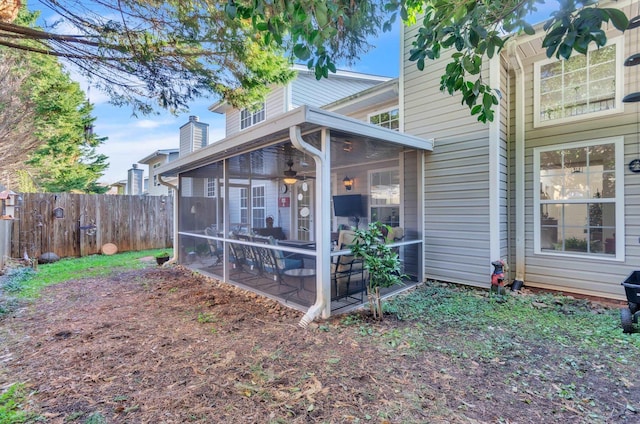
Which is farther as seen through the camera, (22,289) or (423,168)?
(423,168)

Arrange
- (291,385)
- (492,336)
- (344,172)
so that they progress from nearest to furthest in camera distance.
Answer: (291,385), (492,336), (344,172)

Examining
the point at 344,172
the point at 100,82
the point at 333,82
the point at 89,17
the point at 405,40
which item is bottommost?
the point at 344,172

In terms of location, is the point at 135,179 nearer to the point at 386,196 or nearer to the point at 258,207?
the point at 258,207

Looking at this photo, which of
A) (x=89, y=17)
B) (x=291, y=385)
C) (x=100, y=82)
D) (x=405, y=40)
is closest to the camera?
(x=291, y=385)

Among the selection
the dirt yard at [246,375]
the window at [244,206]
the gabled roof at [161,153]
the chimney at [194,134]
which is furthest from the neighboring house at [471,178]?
the gabled roof at [161,153]

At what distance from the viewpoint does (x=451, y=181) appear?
539cm

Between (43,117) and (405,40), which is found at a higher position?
(405,40)

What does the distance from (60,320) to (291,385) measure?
343 centimetres

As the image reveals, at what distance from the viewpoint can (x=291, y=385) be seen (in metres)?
2.46

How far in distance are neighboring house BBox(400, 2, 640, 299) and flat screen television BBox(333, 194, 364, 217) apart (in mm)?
1446

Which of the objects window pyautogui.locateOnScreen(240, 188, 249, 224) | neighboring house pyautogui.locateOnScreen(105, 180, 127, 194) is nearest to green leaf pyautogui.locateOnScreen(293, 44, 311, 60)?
window pyautogui.locateOnScreen(240, 188, 249, 224)

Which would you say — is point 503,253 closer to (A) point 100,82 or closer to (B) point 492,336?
(B) point 492,336

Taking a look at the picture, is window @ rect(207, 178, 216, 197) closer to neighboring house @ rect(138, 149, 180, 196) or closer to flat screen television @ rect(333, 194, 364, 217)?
flat screen television @ rect(333, 194, 364, 217)

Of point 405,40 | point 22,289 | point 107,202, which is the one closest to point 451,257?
point 405,40
